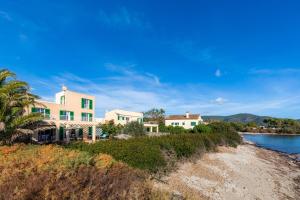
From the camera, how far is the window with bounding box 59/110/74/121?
27.6 meters

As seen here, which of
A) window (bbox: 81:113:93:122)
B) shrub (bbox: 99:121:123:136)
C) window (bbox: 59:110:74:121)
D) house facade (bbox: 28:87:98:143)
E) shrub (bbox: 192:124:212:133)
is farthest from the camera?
shrub (bbox: 192:124:212:133)

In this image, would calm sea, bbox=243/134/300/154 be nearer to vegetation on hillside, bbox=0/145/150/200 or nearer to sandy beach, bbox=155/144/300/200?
sandy beach, bbox=155/144/300/200

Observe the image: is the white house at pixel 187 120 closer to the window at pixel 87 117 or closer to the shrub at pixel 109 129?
the shrub at pixel 109 129

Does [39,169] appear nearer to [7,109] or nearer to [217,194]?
[217,194]

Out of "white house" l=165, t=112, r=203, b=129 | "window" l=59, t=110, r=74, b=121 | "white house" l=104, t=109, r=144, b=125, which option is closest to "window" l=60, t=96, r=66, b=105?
"window" l=59, t=110, r=74, b=121

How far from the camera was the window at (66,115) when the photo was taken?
27630 mm

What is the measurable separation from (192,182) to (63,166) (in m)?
8.26

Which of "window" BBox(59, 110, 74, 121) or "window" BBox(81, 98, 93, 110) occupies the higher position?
"window" BBox(81, 98, 93, 110)

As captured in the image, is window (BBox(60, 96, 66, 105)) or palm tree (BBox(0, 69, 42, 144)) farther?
window (BBox(60, 96, 66, 105))

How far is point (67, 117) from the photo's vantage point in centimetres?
2806

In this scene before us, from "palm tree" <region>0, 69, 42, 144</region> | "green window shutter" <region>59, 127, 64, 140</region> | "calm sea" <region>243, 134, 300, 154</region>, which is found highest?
"palm tree" <region>0, 69, 42, 144</region>

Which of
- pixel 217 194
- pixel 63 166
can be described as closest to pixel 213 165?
pixel 217 194

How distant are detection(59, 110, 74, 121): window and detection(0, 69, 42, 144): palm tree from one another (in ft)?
41.2

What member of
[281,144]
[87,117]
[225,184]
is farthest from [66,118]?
[281,144]
